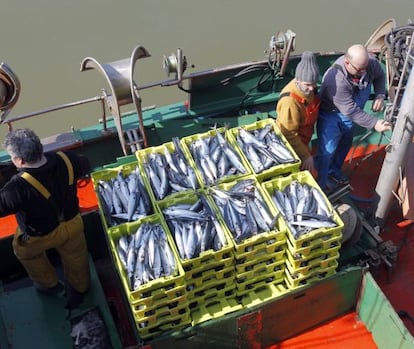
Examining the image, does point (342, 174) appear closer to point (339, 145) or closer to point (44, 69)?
point (339, 145)

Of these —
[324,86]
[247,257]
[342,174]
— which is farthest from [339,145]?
[247,257]

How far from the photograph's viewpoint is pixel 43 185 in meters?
4.08

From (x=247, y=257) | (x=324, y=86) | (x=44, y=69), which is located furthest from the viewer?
(x=44, y=69)

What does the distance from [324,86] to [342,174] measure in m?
1.39

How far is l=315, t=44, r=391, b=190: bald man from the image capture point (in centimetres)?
520

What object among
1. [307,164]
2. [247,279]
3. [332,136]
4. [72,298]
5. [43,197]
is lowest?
[72,298]

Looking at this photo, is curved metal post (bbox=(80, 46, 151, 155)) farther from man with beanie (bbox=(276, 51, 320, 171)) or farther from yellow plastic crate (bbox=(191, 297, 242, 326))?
yellow plastic crate (bbox=(191, 297, 242, 326))

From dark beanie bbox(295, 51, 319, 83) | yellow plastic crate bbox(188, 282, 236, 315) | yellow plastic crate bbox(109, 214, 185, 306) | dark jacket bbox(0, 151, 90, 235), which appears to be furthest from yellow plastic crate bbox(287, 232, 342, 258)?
dark jacket bbox(0, 151, 90, 235)

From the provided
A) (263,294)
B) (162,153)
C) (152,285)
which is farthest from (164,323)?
(162,153)

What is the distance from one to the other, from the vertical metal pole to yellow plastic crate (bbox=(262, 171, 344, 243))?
102cm

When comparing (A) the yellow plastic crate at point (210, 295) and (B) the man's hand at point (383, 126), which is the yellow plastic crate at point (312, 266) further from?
(B) the man's hand at point (383, 126)

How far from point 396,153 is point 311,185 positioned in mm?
1062

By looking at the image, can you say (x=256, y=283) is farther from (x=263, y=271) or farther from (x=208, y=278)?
(x=208, y=278)

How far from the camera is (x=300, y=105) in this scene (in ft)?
16.9
